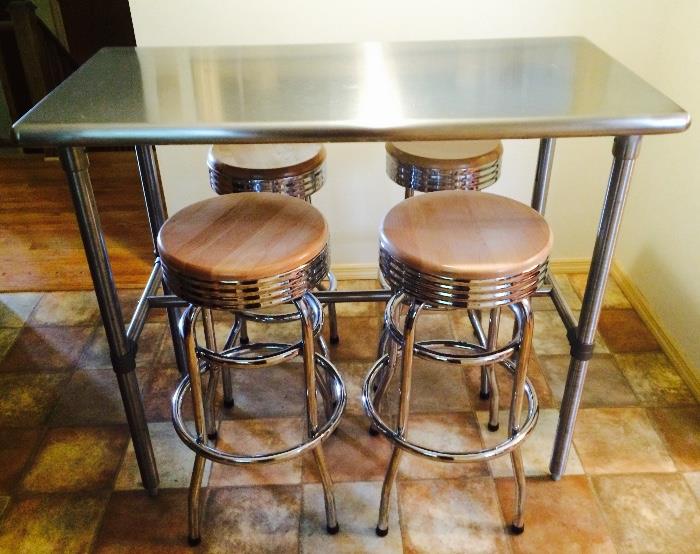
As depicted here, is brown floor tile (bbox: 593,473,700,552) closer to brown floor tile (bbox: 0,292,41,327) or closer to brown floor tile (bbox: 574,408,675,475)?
brown floor tile (bbox: 574,408,675,475)

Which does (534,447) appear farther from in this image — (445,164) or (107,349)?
(107,349)

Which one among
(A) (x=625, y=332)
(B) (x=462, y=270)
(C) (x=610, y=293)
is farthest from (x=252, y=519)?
(C) (x=610, y=293)

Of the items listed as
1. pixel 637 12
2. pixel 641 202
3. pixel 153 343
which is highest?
pixel 637 12

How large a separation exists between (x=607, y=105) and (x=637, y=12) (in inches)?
55.3

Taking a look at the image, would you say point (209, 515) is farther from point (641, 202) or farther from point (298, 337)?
point (641, 202)

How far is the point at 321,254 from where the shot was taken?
61.0 inches

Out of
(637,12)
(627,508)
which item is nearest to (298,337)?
(627,508)

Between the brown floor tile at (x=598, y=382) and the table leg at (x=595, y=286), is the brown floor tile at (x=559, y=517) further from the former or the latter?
the brown floor tile at (x=598, y=382)

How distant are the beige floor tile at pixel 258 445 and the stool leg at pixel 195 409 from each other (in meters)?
0.21

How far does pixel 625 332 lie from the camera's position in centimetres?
264

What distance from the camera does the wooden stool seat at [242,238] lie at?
1.43 m

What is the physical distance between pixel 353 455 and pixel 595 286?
0.94 metres

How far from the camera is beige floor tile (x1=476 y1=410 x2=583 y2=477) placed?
6.64 feet

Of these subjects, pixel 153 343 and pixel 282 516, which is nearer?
pixel 282 516
